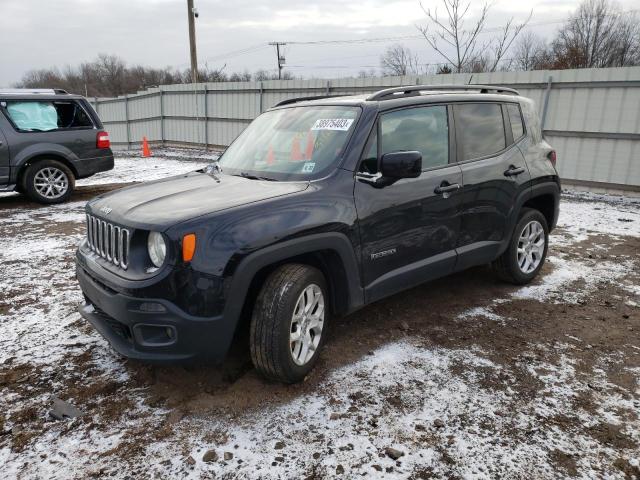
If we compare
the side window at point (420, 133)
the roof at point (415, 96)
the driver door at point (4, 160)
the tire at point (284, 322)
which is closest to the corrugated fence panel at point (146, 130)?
the driver door at point (4, 160)

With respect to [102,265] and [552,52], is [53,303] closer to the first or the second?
[102,265]

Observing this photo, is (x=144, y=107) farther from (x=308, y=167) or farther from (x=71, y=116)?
(x=308, y=167)

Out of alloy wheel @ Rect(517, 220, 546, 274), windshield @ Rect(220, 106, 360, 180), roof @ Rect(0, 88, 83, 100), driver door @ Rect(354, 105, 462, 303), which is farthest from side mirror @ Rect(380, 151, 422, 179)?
roof @ Rect(0, 88, 83, 100)

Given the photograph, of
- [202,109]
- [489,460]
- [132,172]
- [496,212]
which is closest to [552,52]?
[202,109]

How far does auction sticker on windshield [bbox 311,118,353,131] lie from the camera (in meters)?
3.44

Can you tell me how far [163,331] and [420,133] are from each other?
7.72 feet

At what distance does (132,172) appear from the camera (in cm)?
1266

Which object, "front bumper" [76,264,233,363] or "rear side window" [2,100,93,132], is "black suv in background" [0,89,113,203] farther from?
"front bumper" [76,264,233,363]

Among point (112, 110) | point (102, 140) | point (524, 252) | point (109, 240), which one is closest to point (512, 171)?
point (524, 252)

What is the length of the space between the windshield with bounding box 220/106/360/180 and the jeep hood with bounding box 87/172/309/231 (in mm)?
181

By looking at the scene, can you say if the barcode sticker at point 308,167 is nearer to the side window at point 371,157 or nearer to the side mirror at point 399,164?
the side window at point 371,157

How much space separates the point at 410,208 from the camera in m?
3.50

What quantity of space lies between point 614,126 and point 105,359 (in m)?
9.83

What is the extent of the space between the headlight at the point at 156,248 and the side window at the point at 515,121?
11.1 ft
